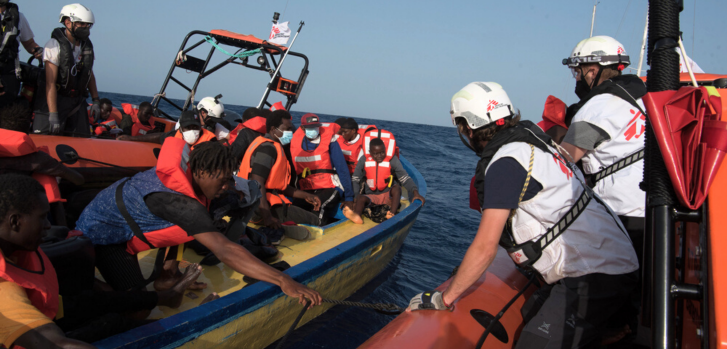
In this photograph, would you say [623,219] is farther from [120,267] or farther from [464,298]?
[120,267]

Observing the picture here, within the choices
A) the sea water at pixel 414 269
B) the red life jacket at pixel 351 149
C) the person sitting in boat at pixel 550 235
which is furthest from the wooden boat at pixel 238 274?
the person sitting in boat at pixel 550 235

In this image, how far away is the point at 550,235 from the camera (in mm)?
2014

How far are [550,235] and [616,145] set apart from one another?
1.03 meters

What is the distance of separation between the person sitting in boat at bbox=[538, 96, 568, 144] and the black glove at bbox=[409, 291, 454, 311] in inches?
72.0

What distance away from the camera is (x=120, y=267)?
2.81 metres

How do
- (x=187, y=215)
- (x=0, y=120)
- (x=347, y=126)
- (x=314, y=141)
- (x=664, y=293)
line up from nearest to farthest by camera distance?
(x=664, y=293), (x=187, y=215), (x=0, y=120), (x=314, y=141), (x=347, y=126)

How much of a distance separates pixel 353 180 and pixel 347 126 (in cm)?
97

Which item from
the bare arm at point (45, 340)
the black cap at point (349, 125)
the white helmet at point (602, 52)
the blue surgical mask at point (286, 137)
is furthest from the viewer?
the black cap at point (349, 125)

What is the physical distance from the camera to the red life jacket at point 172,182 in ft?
8.57

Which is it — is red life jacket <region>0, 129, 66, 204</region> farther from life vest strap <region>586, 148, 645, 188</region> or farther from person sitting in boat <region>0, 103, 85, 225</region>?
life vest strap <region>586, 148, 645, 188</region>

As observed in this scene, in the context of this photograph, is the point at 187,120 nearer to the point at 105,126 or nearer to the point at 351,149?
the point at 351,149

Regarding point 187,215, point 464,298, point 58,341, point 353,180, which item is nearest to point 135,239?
point 187,215

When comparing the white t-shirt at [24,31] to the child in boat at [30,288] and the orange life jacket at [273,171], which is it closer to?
the orange life jacket at [273,171]

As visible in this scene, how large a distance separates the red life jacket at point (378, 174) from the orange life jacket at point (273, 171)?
150 cm
